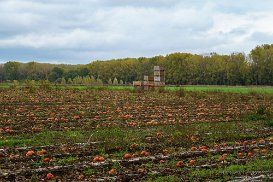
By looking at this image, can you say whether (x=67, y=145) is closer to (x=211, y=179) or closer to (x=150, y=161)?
(x=150, y=161)

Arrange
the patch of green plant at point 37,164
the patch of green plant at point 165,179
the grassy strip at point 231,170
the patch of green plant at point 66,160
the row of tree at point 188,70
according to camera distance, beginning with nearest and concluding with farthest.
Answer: the patch of green plant at point 165,179 → the grassy strip at point 231,170 → the patch of green plant at point 37,164 → the patch of green plant at point 66,160 → the row of tree at point 188,70

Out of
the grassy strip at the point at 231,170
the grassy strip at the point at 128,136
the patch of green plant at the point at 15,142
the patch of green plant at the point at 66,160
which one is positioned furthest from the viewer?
the grassy strip at the point at 128,136

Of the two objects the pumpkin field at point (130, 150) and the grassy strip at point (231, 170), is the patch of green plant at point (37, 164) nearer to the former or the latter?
the pumpkin field at point (130, 150)

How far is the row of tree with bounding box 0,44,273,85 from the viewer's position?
92.0m

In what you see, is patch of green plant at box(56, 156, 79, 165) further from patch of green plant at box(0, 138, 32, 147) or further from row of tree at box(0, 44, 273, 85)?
row of tree at box(0, 44, 273, 85)

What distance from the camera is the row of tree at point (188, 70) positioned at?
92000 mm

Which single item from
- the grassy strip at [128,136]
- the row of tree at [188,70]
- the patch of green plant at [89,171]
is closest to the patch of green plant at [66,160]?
the patch of green plant at [89,171]

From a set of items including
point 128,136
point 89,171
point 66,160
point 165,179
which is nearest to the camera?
point 165,179

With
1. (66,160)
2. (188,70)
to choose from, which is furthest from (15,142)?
(188,70)

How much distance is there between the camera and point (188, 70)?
107 metres

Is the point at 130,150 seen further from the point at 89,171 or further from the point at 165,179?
the point at 165,179

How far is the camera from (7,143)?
11414 millimetres

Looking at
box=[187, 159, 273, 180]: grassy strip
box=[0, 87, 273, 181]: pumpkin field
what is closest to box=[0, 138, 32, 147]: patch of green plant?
box=[0, 87, 273, 181]: pumpkin field

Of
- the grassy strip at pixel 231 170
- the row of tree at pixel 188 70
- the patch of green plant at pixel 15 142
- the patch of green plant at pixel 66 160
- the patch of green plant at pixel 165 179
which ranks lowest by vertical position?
the grassy strip at pixel 231 170
